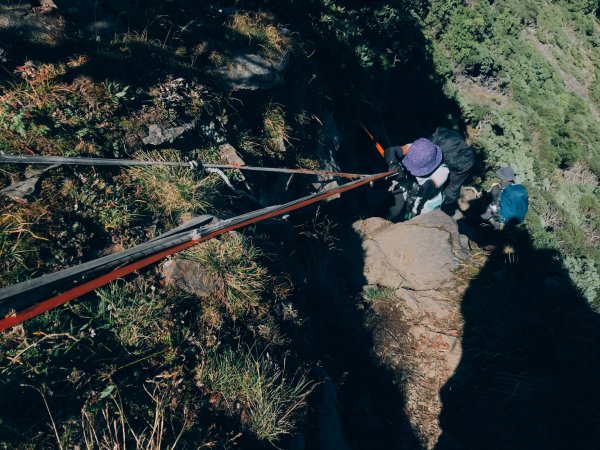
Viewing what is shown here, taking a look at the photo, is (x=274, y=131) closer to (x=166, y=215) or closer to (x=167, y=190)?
(x=167, y=190)

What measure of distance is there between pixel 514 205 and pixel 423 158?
9.25 feet

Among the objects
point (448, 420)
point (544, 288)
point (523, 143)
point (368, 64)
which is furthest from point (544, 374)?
point (523, 143)

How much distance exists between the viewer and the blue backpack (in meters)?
8.16

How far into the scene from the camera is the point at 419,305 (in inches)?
267

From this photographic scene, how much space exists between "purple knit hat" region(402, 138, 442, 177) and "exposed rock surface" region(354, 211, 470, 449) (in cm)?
101

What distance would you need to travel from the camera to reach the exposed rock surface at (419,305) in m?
5.83

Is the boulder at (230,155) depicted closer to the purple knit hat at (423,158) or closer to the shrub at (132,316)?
the shrub at (132,316)

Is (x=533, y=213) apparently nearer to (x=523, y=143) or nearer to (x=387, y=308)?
(x=523, y=143)

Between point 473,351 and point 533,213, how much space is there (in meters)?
5.93

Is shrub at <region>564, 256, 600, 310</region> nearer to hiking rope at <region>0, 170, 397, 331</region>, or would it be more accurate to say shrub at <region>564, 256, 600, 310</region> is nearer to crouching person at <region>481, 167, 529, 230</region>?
crouching person at <region>481, 167, 529, 230</region>

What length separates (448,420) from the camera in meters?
5.62

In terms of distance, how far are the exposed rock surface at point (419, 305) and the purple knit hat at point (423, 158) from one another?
40.0 inches

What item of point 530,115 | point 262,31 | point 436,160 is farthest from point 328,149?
point 530,115

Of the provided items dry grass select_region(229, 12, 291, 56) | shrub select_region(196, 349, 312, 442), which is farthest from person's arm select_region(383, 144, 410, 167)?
shrub select_region(196, 349, 312, 442)
